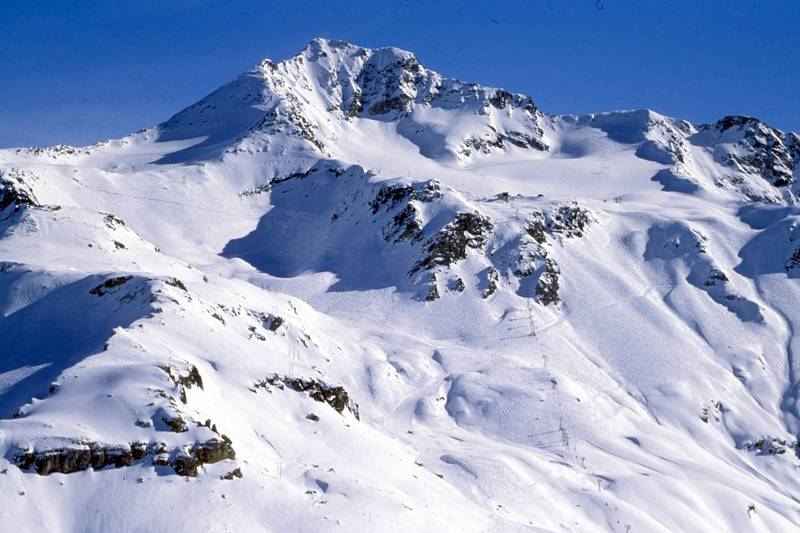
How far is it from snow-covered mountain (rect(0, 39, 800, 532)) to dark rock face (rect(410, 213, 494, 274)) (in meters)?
0.23

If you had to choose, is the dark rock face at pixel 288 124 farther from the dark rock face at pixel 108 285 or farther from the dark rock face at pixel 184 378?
the dark rock face at pixel 184 378

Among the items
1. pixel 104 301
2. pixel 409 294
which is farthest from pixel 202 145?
pixel 104 301

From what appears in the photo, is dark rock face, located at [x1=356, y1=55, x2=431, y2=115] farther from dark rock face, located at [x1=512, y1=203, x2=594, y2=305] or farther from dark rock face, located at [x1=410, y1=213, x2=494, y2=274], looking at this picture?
dark rock face, located at [x1=410, y1=213, x2=494, y2=274]

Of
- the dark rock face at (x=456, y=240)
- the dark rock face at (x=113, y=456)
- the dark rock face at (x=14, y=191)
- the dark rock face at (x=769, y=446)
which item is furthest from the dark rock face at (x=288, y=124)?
the dark rock face at (x=113, y=456)

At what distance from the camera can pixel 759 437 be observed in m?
49.9

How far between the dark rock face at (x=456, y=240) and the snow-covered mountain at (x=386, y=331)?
227 mm

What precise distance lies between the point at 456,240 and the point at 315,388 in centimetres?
3620

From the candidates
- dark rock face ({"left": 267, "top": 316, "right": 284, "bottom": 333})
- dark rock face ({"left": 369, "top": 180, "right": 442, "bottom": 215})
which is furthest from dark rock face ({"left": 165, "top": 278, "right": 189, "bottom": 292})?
dark rock face ({"left": 369, "top": 180, "right": 442, "bottom": 215})

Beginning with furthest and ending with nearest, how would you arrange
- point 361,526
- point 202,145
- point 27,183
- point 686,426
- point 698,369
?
point 202,145 → point 27,183 → point 698,369 → point 686,426 → point 361,526

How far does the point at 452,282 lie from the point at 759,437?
1064 inches

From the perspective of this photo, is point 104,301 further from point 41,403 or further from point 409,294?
point 409,294

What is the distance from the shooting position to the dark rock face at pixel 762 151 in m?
114

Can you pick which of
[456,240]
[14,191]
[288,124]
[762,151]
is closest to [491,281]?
[456,240]

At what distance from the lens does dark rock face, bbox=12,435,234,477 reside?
19484mm
